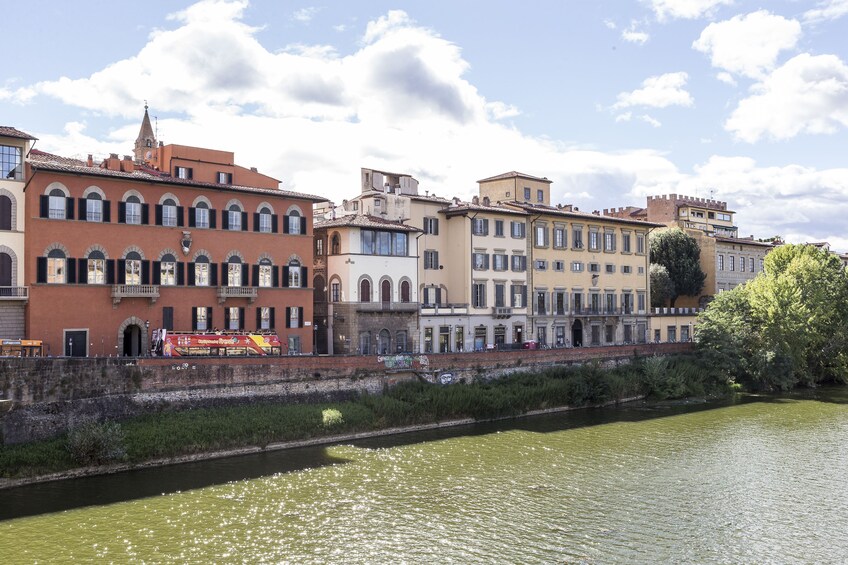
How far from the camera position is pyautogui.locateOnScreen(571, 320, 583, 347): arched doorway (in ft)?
208

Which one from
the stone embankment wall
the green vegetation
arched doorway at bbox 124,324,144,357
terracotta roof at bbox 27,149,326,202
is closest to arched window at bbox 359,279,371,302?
the stone embankment wall

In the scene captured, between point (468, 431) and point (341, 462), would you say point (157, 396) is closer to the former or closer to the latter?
point (341, 462)

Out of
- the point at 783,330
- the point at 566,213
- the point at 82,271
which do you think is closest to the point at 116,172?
the point at 82,271

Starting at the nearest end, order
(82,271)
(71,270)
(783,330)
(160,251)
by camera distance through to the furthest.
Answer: (71,270) < (82,271) < (160,251) < (783,330)

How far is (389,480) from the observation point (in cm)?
2952

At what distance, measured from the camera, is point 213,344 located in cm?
3841

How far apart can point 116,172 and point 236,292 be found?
9.18m

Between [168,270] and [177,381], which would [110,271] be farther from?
[177,381]

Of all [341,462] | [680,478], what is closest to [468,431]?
[341,462]

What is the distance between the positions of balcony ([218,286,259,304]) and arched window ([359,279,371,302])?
24.7 ft

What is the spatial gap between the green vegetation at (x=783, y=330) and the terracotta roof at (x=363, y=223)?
24.9 m

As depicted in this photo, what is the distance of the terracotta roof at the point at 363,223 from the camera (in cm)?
4872

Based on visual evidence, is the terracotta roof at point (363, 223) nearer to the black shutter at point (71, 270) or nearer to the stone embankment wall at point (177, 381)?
the stone embankment wall at point (177, 381)

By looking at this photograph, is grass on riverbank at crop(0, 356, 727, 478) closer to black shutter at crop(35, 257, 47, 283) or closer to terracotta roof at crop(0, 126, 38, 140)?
black shutter at crop(35, 257, 47, 283)
